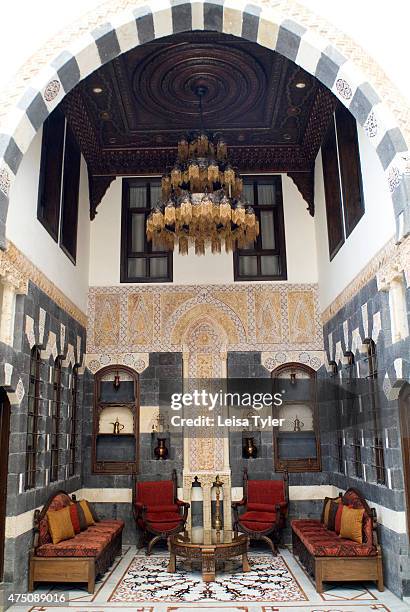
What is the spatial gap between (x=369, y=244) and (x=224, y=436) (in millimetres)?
3782

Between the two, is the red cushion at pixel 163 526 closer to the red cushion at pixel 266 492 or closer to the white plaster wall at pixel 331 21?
the red cushion at pixel 266 492

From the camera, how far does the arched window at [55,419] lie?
712cm

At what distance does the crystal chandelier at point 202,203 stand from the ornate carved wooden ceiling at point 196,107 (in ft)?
3.87

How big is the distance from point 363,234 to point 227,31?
108 inches

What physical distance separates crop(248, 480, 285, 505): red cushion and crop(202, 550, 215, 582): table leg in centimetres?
203

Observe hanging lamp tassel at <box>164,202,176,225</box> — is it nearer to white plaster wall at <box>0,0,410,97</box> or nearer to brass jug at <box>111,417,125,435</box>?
white plaster wall at <box>0,0,410,97</box>

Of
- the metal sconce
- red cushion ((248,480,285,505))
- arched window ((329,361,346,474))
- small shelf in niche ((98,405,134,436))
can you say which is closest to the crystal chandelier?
arched window ((329,361,346,474))

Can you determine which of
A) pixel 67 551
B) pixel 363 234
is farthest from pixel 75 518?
pixel 363 234

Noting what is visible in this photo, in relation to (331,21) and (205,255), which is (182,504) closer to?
(205,255)

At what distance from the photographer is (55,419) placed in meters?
7.32

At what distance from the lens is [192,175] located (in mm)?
6504

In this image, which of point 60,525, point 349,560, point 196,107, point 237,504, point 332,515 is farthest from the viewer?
point 196,107

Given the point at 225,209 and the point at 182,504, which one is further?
the point at 182,504

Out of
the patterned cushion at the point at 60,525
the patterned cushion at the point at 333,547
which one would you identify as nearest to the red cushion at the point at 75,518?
the patterned cushion at the point at 60,525
